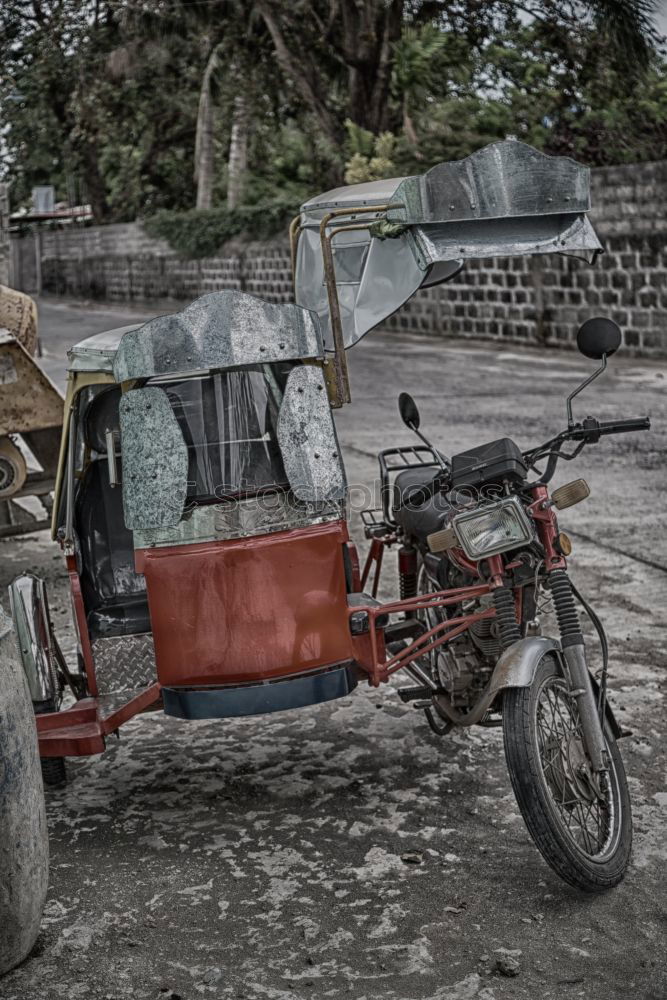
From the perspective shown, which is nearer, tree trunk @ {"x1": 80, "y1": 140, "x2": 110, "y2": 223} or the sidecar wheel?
the sidecar wheel

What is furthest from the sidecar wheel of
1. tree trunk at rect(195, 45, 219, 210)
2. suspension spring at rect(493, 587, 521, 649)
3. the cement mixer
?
tree trunk at rect(195, 45, 219, 210)

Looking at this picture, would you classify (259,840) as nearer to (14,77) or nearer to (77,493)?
(77,493)

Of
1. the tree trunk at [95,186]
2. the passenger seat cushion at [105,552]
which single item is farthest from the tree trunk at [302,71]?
the passenger seat cushion at [105,552]

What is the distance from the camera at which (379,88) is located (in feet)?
77.8

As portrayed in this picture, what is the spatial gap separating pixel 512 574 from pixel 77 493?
71.0 inches

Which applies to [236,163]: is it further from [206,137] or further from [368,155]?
[368,155]

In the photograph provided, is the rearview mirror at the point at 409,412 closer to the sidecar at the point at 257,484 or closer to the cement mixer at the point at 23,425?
the sidecar at the point at 257,484

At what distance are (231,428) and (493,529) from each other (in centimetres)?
94

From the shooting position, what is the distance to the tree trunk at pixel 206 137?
29.7 m

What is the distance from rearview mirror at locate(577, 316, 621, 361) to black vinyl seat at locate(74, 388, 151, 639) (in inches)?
69.9

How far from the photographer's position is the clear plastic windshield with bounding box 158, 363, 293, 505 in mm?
3977

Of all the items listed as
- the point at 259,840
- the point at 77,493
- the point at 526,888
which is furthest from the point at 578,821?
the point at 77,493

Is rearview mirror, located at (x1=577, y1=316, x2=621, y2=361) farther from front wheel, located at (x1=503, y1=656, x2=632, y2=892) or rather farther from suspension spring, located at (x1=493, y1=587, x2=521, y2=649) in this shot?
front wheel, located at (x1=503, y1=656, x2=632, y2=892)

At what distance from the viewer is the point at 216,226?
29.7 metres
